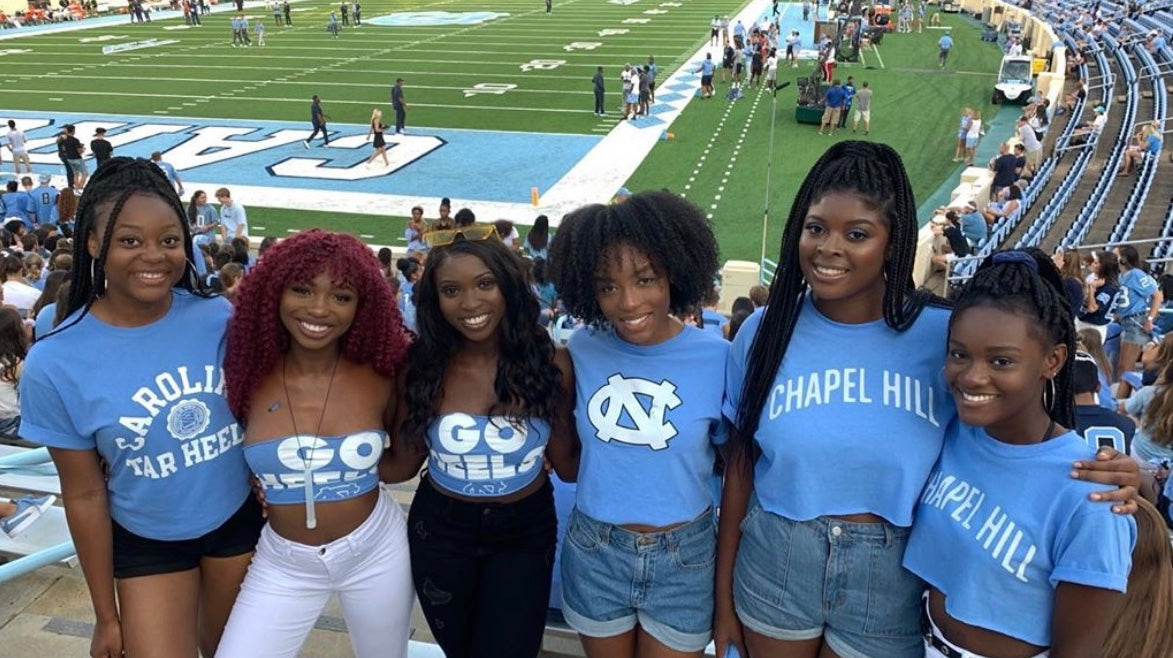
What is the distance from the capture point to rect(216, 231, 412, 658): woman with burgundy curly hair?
7.34ft

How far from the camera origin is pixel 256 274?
229cm

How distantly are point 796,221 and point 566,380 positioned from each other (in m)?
0.76

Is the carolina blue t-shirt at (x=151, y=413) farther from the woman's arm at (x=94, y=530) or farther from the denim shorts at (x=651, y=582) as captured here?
the denim shorts at (x=651, y=582)

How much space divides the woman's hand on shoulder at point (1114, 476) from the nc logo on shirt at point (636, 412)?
2.98 feet

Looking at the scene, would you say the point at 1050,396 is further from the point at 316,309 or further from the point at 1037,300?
the point at 316,309

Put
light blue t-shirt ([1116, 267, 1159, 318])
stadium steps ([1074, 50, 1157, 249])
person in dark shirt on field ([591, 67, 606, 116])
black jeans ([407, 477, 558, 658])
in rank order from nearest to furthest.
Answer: black jeans ([407, 477, 558, 658]) → light blue t-shirt ([1116, 267, 1159, 318]) → stadium steps ([1074, 50, 1157, 249]) → person in dark shirt on field ([591, 67, 606, 116])

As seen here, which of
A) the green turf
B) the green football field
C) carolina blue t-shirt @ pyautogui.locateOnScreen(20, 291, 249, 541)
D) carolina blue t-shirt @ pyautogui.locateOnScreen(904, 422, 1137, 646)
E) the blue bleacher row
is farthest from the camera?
the green football field

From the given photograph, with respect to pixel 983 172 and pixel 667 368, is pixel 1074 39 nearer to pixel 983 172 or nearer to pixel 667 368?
pixel 983 172

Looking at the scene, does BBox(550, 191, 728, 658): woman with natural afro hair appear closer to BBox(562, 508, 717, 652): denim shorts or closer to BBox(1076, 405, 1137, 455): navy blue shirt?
BBox(562, 508, 717, 652): denim shorts

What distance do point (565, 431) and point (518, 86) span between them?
20451 millimetres

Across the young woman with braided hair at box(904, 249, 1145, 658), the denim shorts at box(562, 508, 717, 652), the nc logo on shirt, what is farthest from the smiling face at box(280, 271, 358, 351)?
the young woman with braided hair at box(904, 249, 1145, 658)

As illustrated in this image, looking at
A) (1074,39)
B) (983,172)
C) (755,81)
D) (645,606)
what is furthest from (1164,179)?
(1074,39)

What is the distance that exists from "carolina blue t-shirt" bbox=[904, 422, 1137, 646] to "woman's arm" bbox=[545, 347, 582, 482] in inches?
36.9

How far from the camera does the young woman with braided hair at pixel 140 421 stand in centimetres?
210
